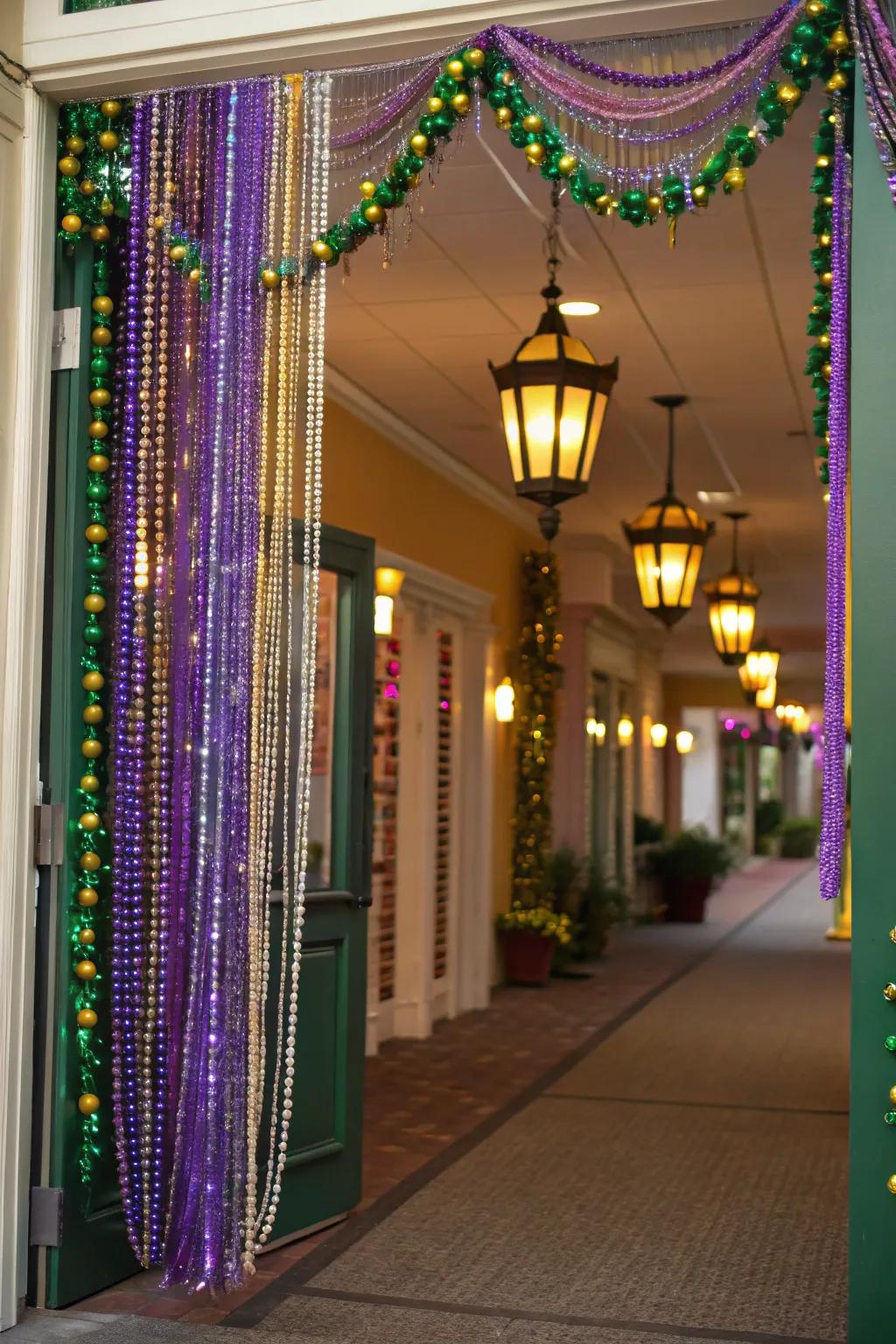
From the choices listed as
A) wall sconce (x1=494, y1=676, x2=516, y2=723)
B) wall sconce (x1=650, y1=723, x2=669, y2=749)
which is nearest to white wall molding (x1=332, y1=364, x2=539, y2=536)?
wall sconce (x1=494, y1=676, x2=516, y2=723)

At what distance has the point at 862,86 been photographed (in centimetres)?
280

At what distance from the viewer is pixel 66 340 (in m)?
3.59

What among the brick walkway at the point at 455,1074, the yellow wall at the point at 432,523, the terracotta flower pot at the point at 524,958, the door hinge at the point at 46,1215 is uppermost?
the yellow wall at the point at 432,523

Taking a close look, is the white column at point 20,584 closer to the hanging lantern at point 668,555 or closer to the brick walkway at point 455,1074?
the brick walkway at point 455,1074

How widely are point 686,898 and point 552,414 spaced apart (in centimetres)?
1139

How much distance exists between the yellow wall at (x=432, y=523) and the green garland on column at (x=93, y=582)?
2.91 m

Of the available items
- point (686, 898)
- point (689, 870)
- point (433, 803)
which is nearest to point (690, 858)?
point (689, 870)

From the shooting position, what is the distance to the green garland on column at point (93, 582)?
139 inches

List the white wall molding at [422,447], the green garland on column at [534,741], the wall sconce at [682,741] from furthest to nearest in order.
A: 1. the wall sconce at [682,741]
2. the green garland on column at [534,741]
3. the white wall molding at [422,447]

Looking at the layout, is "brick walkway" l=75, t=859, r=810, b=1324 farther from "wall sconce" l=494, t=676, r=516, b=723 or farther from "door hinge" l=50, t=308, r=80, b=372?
"door hinge" l=50, t=308, r=80, b=372

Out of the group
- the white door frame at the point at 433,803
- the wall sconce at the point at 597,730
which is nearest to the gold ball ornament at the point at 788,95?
the white door frame at the point at 433,803

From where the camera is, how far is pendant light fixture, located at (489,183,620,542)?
4359 mm

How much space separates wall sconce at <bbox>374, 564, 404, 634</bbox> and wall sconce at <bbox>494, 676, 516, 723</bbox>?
217cm

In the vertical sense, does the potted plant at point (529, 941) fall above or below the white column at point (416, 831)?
below
